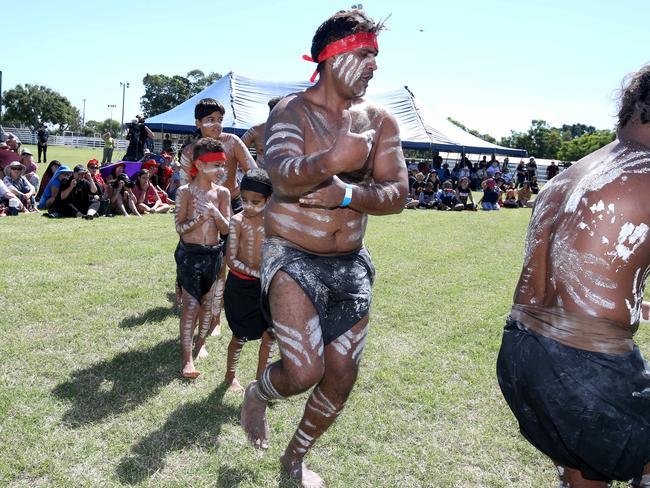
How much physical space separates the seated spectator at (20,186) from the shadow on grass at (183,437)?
1076 cm

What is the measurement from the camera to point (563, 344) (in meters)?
2.07

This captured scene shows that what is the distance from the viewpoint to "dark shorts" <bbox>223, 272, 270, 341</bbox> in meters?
4.09

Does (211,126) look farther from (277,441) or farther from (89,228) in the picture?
(89,228)

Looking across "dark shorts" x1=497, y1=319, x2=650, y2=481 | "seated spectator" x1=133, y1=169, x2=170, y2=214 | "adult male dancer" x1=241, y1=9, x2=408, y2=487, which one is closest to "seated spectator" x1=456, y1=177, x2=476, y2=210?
"seated spectator" x1=133, y1=169, x2=170, y2=214

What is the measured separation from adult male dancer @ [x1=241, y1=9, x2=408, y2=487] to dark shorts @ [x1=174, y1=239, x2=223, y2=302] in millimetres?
1594

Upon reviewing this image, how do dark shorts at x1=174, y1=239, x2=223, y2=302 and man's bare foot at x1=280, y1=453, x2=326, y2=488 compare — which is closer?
man's bare foot at x1=280, y1=453, x2=326, y2=488

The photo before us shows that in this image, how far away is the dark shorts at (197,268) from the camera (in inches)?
178

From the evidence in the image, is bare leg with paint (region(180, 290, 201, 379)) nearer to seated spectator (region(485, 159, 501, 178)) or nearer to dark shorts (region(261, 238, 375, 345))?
dark shorts (region(261, 238, 375, 345))

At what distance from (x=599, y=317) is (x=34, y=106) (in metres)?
93.1

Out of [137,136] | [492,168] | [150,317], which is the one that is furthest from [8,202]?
[492,168]

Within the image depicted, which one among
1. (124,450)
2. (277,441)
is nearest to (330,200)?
(277,441)

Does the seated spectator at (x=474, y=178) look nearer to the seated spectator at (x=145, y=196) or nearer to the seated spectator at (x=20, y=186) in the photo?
the seated spectator at (x=145, y=196)

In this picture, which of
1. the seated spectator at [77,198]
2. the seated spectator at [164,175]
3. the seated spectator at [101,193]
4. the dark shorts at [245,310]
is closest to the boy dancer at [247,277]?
the dark shorts at [245,310]

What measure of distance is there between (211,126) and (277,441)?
3.09m
